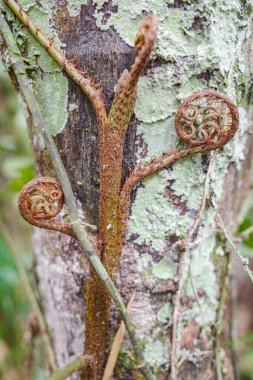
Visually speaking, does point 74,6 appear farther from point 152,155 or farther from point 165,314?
point 165,314

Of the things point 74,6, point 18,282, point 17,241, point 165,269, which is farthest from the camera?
point 17,241

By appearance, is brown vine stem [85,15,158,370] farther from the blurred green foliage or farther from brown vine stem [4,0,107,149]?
the blurred green foliage


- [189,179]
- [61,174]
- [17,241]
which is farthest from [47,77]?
[17,241]

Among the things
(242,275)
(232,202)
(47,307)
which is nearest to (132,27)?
(232,202)

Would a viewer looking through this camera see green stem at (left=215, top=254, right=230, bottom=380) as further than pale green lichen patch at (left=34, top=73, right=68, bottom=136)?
Yes

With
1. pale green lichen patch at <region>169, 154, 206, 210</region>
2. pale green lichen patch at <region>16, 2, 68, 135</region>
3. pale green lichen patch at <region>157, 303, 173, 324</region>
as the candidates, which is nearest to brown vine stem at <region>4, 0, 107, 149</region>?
pale green lichen patch at <region>16, 2, 68, 135</region>

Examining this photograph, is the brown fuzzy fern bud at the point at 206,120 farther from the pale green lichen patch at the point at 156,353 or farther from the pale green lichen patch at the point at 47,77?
the pale green lichen patch at the point at 156,353
